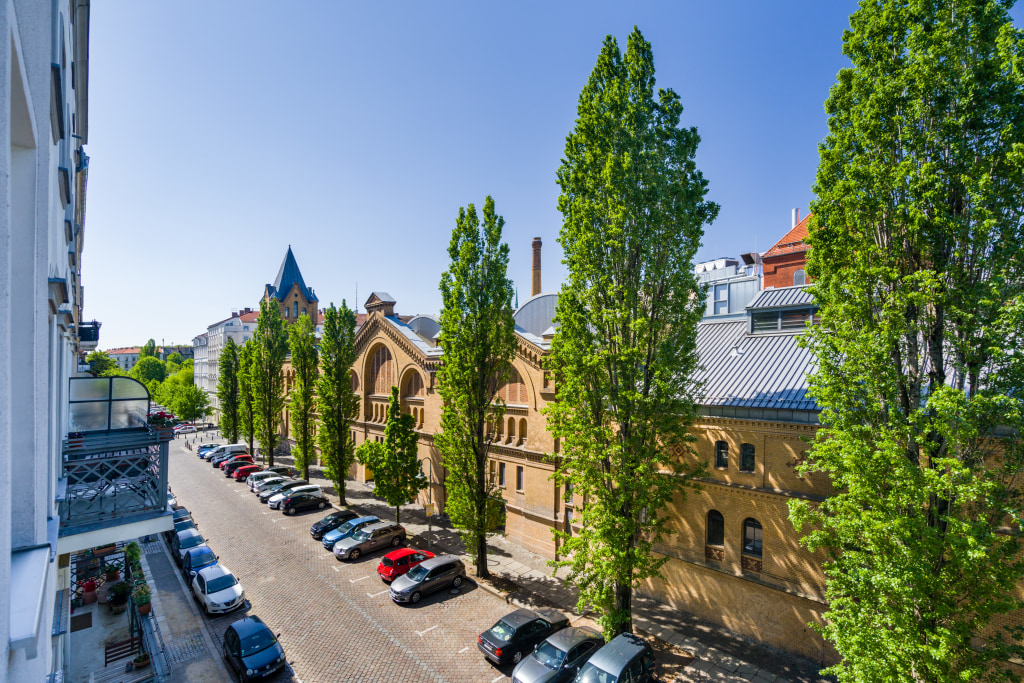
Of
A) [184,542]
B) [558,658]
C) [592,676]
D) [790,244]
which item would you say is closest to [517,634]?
[558,658]

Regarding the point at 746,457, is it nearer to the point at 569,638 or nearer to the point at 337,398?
the point at 569,638

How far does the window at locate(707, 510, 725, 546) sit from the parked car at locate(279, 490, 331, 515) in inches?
919

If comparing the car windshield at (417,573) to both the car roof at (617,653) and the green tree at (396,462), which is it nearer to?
the green tree at (396,462)

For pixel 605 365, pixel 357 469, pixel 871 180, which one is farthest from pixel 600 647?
pixel 357 469

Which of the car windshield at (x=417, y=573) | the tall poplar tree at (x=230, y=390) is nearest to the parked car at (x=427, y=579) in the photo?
the car windshield at (x=417, y=573)

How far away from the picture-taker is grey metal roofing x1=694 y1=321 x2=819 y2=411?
16.2 meters

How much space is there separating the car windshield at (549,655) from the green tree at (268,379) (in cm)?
3114

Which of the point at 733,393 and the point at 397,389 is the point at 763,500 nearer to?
the point at 733,393

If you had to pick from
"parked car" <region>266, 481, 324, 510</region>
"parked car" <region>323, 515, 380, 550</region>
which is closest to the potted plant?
"parked car" <region>323, 515, 380, 550</region>

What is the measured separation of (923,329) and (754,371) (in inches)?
305

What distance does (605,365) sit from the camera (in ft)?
51.3

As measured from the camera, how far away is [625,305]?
15.1 metres

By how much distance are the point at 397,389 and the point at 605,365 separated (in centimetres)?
1952

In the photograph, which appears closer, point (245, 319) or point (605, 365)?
point (605, 365)
